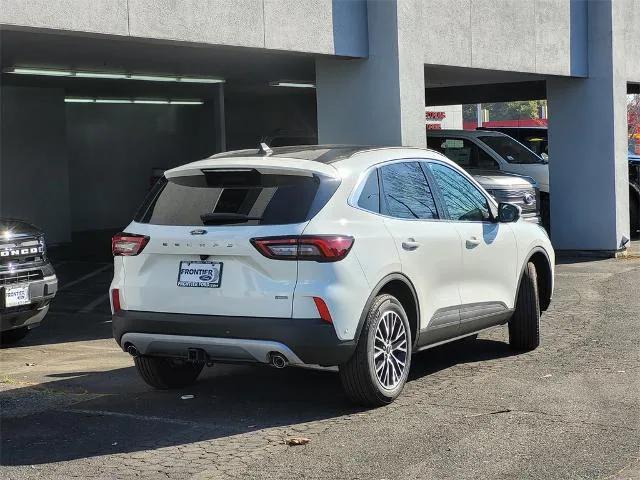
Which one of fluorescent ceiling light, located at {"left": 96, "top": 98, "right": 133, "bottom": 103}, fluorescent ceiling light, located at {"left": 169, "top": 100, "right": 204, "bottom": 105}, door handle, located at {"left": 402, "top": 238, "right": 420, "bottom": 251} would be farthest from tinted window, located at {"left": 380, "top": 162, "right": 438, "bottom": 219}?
fluorescent ceiling light, located at {"left": 169, "top": 100, "right": 204, "bottom": 105}

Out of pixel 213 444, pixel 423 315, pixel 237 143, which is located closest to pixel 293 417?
pixel 213 444

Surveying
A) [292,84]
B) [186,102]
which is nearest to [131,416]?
[292,84]

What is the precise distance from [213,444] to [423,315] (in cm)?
203

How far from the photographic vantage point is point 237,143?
30578mm

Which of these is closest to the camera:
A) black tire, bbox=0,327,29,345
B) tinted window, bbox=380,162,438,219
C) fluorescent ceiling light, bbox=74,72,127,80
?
tinted window, bbox=380,162,438,219

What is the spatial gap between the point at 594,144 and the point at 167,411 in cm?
1254

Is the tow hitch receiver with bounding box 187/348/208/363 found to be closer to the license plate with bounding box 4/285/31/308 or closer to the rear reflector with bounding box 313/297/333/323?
the rear reflector with bounding box 313/297/333/323

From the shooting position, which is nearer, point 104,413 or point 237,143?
point 104,413

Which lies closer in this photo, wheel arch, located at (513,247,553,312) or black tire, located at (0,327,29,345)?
wheel arch, located at (513,247,553,312)

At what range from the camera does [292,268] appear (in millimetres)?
6785

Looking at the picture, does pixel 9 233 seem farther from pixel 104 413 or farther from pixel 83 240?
pixel 83 240

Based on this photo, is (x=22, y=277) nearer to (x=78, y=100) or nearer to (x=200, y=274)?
(x=200, y=274)

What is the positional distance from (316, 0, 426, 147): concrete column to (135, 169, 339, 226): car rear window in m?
5.79

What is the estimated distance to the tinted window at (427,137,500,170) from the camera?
717 inches
